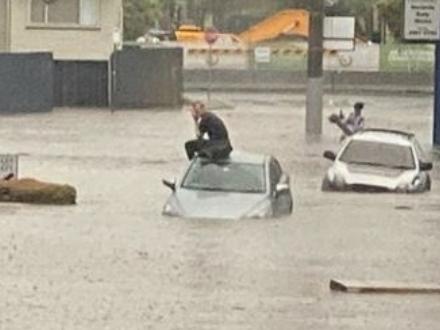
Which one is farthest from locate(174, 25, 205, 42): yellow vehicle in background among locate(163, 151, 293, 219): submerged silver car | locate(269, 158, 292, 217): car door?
locate(163, 151, 293, 219): submerged silver car

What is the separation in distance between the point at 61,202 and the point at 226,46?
54475 mm

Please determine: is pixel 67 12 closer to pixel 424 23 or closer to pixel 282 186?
pixel 424 23

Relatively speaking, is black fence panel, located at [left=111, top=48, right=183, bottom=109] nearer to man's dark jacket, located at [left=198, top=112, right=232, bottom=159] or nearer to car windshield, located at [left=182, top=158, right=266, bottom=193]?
man's dark jacket, located at [left=198, top=112, right=232, bottom=159]

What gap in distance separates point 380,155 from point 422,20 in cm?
1437

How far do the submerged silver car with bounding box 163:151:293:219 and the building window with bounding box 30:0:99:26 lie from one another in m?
36.2

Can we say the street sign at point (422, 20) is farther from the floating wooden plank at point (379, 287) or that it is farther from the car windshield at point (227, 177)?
the floating wooden plank at point (379, 287)

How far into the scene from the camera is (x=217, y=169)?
3072 centimetres

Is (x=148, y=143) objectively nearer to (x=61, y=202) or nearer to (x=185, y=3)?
(x=61, y=202)

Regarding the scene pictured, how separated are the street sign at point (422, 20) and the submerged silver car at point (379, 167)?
43.5 feet

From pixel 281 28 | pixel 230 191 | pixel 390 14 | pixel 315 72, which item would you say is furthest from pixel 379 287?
pixel 390 14

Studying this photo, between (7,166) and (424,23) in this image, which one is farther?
(424,23)

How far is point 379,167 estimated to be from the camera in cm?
3653

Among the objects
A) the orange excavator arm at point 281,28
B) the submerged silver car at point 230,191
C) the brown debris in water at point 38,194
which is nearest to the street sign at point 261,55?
the orange excavator arm at point 281,28

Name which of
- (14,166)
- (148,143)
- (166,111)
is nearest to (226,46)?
(166,111)
